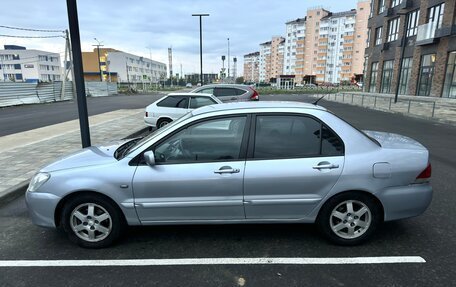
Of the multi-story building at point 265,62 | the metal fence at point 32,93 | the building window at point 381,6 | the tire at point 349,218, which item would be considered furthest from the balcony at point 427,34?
the multi-story building at point 265,62

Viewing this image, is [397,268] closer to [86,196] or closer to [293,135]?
[293,135]

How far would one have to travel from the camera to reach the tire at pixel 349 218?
3.40 m

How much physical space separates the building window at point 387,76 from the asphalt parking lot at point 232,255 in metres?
37.0

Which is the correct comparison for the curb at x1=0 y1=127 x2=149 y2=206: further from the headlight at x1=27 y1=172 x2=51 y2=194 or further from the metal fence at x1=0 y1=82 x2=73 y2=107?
the metal fence at x1=0 y1=82 x2=73 y2=107

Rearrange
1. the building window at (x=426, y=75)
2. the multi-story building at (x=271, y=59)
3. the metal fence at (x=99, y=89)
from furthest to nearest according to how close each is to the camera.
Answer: the multi-story building at (x=271, y=59) → the metal fence at (x=99, y=89) → the building window at (x=426, y=75)

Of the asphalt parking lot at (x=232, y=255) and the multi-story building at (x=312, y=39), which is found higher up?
the multi-story building at (x=312, y=39)

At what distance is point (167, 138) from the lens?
3453 millimetres

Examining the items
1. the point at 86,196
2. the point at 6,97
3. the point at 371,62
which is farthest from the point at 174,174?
the point at 371,62

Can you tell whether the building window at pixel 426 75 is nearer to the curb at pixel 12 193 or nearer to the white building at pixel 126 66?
the curb at pixel 12 193

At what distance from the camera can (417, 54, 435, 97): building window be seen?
93.4ft

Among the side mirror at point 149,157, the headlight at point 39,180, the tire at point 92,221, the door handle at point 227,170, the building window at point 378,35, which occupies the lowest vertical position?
the tire at point 92,221

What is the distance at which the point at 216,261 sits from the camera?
325 centimetres

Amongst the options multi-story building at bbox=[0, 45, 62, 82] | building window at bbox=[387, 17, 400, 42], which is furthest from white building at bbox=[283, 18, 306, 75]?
building window at bbox=[387, 17, 400, 42]

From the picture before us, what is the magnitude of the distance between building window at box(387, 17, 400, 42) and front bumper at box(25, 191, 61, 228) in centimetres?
3957
